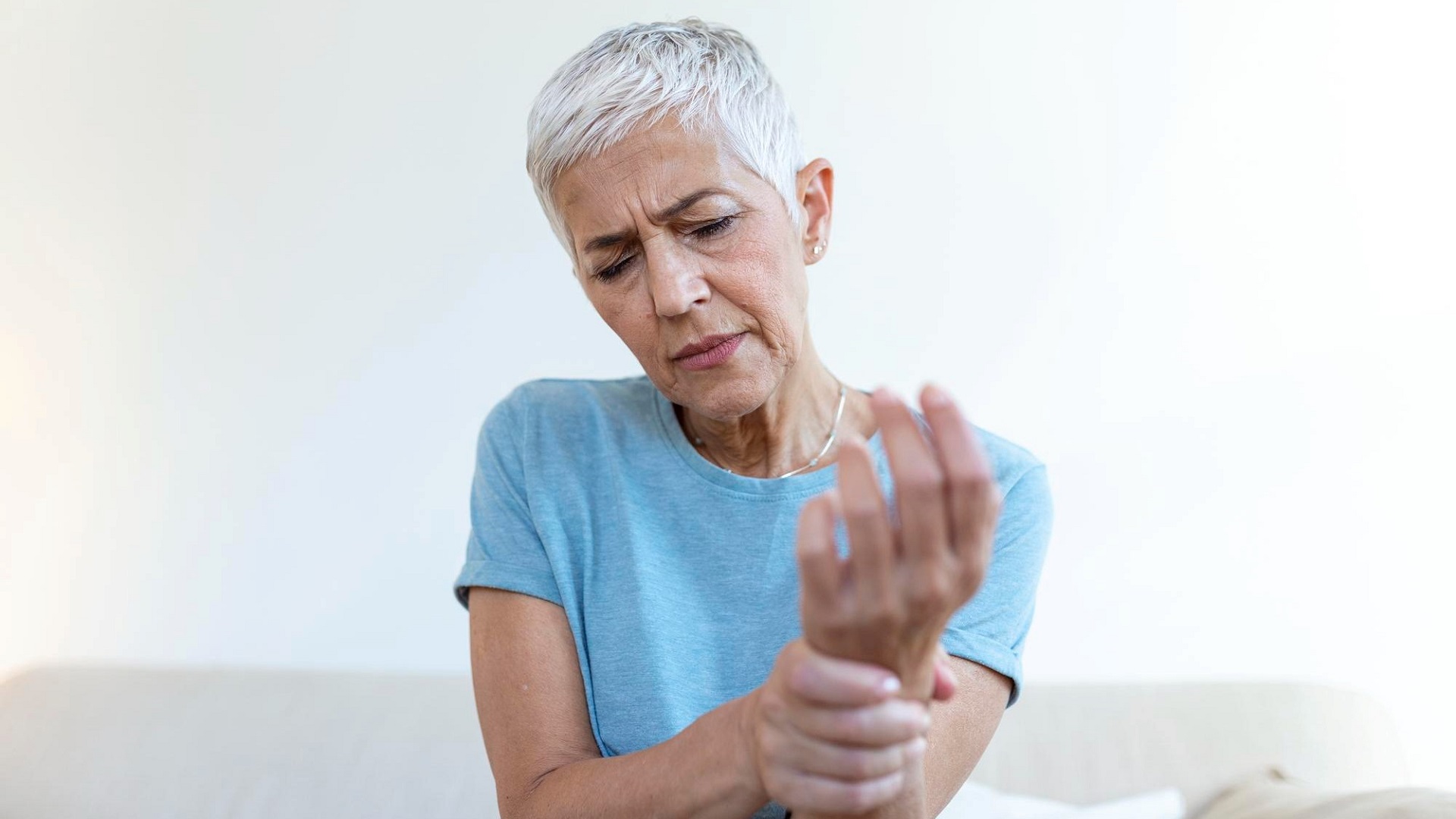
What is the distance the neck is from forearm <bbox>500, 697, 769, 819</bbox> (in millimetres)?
462

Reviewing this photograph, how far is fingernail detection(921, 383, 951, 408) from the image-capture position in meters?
0.83

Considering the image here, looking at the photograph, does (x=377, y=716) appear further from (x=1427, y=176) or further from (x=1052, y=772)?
(x=1427, y=176)

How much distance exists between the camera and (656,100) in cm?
132

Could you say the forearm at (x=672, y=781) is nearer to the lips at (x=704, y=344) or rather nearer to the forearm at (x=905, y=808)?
the forearm at (x=905, y=808)

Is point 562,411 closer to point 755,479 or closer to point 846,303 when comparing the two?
point 755,479

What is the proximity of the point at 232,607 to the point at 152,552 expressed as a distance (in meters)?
0.22

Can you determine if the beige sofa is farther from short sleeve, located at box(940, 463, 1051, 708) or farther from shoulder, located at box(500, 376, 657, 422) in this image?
shoulder, located at box(500, 376, 657, 422)

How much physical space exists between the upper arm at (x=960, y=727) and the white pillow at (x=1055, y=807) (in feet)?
1.48

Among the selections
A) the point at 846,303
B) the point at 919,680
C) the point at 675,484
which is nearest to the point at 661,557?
the point at 675,484

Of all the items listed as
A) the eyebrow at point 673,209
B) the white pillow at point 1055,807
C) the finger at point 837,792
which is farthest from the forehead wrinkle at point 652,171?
the white pillow at point 1055,807

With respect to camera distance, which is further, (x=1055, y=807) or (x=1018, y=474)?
(x=1055, y=807)

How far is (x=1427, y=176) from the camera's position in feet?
7.57

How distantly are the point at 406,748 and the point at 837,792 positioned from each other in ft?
4.49

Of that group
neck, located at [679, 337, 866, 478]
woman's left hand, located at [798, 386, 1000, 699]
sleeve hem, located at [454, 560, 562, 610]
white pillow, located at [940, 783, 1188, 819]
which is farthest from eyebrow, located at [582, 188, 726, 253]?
white pillow, located at [940, 783, 1188, 819]
